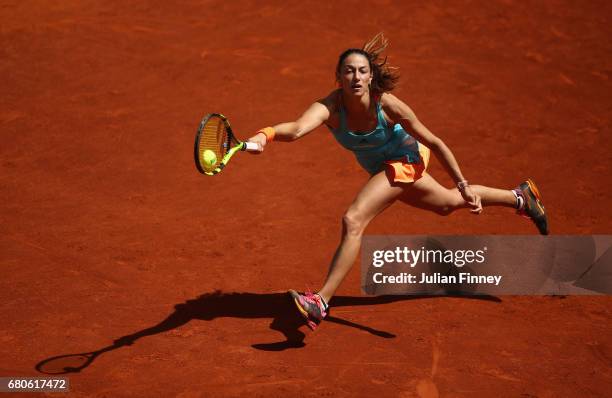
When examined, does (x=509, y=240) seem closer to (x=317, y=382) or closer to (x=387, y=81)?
(x=387, y=81)

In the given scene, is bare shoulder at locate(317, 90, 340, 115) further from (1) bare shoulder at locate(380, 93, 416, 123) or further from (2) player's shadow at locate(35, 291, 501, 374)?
(2) player's shadow at locate(35, 291, 501, 374)

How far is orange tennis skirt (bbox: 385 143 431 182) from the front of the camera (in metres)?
5.79

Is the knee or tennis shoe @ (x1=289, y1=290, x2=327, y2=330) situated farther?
the knee

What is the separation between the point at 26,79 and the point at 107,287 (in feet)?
14.0

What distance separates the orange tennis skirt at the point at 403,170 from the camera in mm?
5789

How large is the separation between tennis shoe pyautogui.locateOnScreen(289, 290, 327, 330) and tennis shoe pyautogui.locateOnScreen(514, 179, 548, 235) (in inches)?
78.8

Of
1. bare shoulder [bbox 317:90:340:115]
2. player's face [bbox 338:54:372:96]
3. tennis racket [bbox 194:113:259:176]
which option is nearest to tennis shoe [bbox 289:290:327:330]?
tennis racket [bbox 194:113:259:176]

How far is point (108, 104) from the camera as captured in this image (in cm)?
914

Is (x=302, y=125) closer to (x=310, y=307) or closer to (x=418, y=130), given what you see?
(x=418, y=130)

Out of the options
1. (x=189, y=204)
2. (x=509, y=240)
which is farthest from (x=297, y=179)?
(x=509, y=240)

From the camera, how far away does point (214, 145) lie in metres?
5.25

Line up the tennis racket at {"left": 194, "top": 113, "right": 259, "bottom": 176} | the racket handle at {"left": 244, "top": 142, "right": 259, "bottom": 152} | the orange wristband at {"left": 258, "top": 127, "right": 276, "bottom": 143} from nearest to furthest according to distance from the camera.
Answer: the tennis racket at {"left": 194, "top": 113, "right": 259, "bottom": 176} → the racket handle at {"left": 244, "top": 142, "right": 259, "bottom": 152} → the orange wristband at {"left": 258, "top": 127, "right": 276, "bottom": 143}

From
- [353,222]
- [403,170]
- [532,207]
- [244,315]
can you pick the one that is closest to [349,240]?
[353,222]

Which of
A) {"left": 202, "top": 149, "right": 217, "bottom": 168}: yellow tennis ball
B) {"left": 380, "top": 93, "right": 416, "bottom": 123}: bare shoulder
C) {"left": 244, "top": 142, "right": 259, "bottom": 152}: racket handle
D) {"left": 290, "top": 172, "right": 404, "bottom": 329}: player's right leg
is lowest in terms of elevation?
{"left": 290, "top": 172, "right": 404, "bottom": 329}: player's right leg
